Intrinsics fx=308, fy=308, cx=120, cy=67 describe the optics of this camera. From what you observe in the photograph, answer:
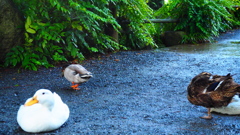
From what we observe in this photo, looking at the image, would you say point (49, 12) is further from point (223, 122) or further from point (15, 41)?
point (223, 122)

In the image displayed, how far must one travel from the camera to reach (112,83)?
5867mm

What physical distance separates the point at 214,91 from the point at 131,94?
5.63ft

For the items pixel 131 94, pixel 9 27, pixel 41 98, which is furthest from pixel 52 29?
pixel 41 98

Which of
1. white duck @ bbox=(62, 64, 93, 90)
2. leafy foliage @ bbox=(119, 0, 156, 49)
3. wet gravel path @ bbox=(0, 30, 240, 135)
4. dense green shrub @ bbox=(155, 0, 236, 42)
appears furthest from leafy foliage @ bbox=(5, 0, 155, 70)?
dense green shrub @ bbox=(155, 0, 236, 42)

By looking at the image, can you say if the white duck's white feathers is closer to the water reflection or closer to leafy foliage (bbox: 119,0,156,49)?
leafy foliage (bbox: 119,0,156,49)

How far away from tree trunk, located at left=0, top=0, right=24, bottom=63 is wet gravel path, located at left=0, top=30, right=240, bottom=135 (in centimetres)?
57

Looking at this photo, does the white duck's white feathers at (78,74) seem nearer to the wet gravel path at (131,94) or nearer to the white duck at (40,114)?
the wet gravel path at (131,94)

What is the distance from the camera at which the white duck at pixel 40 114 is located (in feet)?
11.2

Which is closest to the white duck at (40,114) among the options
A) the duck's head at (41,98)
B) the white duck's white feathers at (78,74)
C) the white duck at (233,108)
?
the duck's head at (41,98)

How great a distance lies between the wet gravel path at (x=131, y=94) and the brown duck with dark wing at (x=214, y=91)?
10.4 inches

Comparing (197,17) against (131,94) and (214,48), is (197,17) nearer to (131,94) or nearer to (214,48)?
(214,48)

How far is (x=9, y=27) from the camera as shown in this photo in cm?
703

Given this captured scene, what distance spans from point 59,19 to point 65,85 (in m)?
2.21

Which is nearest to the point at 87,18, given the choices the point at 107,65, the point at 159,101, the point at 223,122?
the point at 107,65
